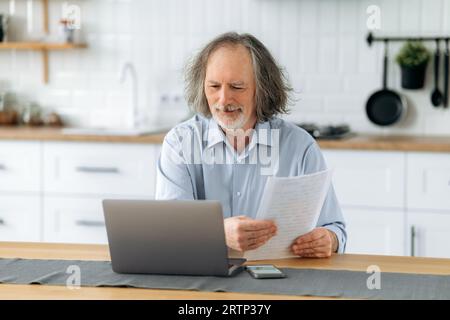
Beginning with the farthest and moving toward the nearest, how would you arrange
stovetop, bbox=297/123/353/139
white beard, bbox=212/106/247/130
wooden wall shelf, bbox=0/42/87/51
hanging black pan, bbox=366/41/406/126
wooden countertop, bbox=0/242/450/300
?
wooden wall shelf, bbox=0/42/87/51 < hanging black pan, bbox=366/41/406/126 < stovetop, bbox=297/123/353/139 < white beard, bbox=212/106/247/130 < wooden countertop, bbox=0/242/450/300

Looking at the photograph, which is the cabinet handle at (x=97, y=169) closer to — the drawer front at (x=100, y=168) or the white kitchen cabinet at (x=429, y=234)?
the drawer front at (x=100, y=168)

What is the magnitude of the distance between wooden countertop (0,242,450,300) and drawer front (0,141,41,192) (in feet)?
6.01

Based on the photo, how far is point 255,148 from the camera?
2660mm

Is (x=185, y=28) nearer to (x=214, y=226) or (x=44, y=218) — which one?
(x=44, y=218)

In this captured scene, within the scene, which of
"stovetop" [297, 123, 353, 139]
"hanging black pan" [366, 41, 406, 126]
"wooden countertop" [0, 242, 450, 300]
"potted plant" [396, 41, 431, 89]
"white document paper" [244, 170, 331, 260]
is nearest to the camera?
"wooden countertop" [0, 242, 450, 300]

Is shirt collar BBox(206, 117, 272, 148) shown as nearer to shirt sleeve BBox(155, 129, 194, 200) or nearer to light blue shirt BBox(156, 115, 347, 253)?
light blue shirt BBox(156, 115, 347, 253)

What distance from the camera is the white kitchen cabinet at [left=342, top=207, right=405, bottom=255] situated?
3.82 m

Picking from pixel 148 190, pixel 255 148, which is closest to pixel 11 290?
pixel 255 148

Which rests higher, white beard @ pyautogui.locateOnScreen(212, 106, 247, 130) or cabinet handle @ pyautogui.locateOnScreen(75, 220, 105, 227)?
white beard @ pyautogui.locateOnScreen(212, 106, 247, 130)

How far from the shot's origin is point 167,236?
1.95 metres

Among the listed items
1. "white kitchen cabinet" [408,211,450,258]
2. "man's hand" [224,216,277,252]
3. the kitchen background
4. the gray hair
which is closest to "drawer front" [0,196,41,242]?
the kitchen background

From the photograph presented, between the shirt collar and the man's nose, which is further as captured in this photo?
the shirt collar

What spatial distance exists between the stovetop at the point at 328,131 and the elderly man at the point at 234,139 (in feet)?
4.11

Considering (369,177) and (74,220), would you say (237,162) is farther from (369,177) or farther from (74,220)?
(74,220)
